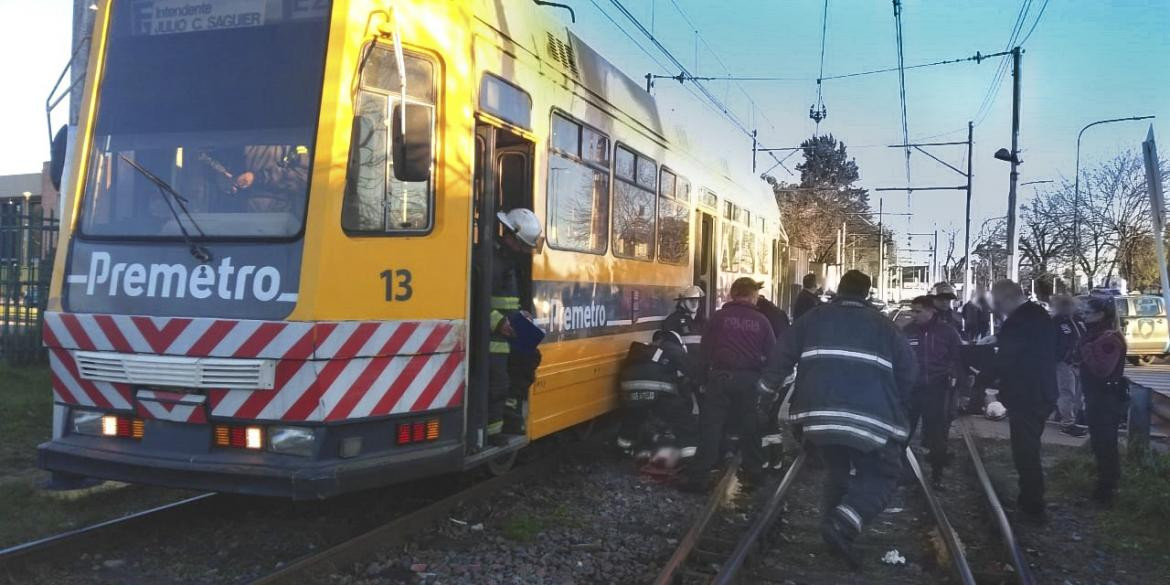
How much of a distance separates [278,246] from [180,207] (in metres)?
0.67

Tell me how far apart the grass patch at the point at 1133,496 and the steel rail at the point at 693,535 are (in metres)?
2.68

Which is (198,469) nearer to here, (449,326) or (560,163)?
(449,326)

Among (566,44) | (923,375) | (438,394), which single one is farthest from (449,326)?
(923,375)

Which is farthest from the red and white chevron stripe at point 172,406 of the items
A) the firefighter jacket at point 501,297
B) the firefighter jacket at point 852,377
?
the firefighter jacket at point 852,377

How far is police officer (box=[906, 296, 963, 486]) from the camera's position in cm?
807

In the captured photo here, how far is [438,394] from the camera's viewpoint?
214 inches

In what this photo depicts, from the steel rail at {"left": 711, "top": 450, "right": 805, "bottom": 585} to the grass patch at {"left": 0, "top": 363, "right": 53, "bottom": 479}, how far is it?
5.62m

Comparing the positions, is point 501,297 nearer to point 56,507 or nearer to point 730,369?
point 730,369

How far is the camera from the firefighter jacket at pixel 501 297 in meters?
6.00

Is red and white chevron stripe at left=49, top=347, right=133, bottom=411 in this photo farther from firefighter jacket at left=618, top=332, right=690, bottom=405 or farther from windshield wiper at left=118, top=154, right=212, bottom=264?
firefighter jacket at left=618, top=332, right=690, bottom=405

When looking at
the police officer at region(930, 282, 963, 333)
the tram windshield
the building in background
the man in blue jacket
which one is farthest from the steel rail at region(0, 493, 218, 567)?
the building in background

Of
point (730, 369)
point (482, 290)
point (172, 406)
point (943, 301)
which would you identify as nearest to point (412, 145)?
point (482, 290)

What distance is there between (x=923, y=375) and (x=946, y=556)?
2.39 metres

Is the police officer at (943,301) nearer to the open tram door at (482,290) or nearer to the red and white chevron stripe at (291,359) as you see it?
the open tram door at (482,290)
